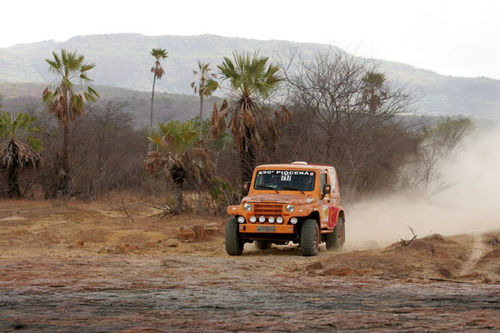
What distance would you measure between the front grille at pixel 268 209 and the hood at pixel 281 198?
0.36ft

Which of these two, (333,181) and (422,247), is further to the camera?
(333,181)

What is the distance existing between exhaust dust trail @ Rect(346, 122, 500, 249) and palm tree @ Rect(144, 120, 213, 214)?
5.75 meters

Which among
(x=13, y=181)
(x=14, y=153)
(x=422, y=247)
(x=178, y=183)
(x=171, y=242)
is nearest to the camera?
(x=422, y=247)

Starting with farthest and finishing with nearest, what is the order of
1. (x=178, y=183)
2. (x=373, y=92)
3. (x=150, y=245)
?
1. (x=373, y=92)
2. (x=178, y=183)
3. (x=150, y=245)

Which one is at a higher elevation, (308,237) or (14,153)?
(308,237)

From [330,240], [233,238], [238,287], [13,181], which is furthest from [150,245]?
[13,181]

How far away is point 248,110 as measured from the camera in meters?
25.1

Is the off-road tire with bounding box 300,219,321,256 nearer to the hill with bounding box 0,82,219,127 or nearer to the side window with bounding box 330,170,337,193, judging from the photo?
the side window with bounding box 330,170,337,193

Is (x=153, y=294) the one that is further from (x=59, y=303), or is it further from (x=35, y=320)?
(x=35, y=320)

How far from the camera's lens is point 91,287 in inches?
390

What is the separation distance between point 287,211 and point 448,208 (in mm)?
19983

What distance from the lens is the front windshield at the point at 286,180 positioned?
51.5ft

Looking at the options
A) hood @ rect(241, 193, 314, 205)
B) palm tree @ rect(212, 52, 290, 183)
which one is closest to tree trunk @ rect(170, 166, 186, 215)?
palm tree @ rect(212, 52, 290, 183)

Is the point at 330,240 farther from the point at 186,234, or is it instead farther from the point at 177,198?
the point at 177,198
